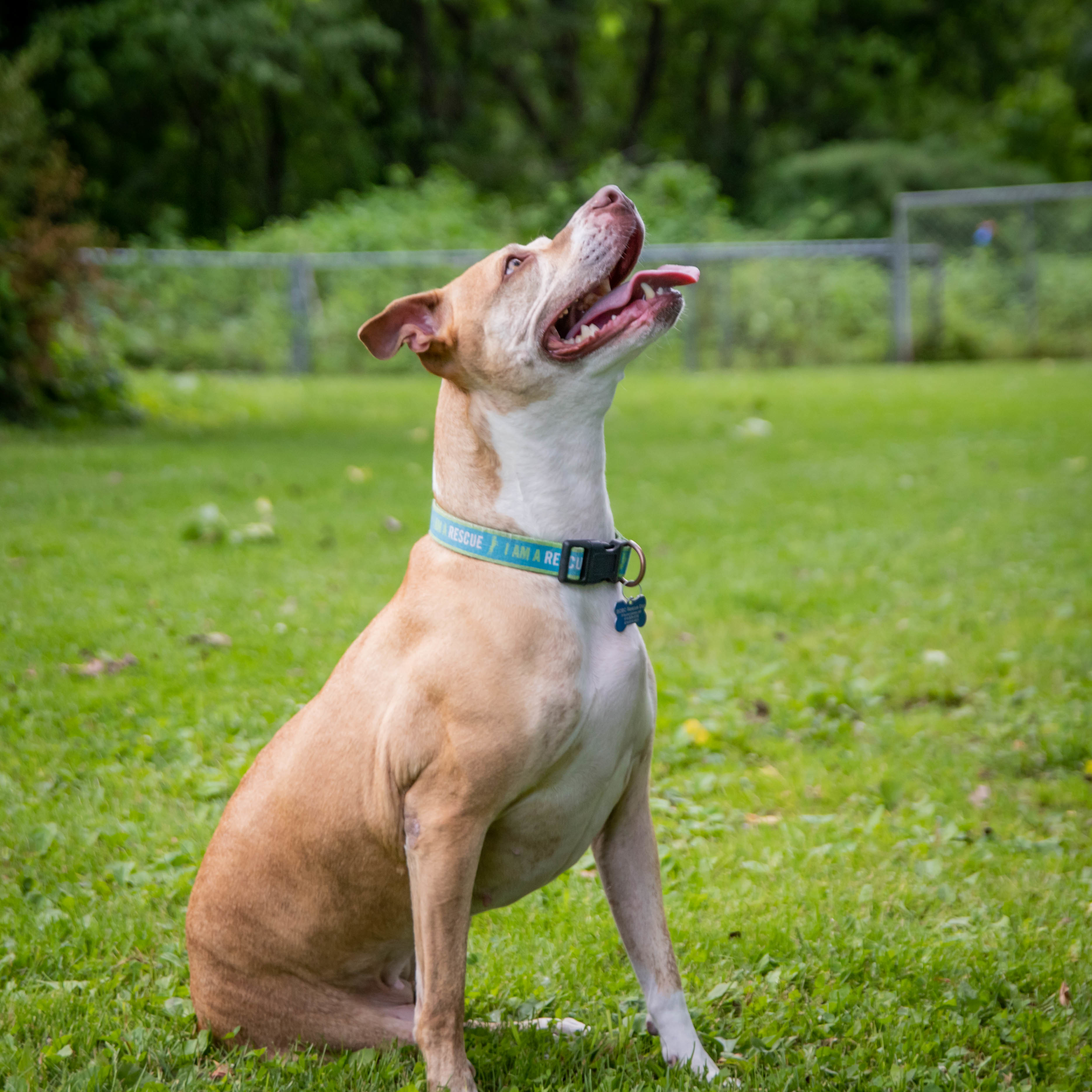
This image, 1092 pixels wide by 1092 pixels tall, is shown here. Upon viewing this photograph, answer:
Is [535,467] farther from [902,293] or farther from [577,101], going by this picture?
[577,101]

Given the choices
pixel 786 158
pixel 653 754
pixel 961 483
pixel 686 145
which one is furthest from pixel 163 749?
pixel 686 145

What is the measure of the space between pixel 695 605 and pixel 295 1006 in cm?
377

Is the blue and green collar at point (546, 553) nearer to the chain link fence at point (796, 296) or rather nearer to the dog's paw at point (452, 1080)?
the dog's paw at point (452, 1080)

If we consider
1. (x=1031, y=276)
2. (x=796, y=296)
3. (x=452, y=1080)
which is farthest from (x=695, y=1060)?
(x=1031, y=276)

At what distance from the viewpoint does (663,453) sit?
10.8 m

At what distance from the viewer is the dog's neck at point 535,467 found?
264 centimetres

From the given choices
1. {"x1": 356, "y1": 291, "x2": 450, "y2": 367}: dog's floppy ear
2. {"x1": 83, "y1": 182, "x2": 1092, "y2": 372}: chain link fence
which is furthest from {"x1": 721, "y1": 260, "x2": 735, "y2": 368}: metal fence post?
{"x1": 356, "y1": 291, "x2": 450, "y2": 367}: dog's floppy ear

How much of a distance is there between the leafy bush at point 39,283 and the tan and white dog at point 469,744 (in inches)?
362

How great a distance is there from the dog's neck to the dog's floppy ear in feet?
0.55

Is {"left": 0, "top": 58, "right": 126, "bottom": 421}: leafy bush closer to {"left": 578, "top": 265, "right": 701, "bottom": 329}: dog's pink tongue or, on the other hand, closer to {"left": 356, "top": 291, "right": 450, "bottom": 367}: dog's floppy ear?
{"left": 356, "top": 291, "right": 450, "bottom": 367}: dog's floppy ear

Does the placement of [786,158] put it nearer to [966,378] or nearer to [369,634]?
[966,378]

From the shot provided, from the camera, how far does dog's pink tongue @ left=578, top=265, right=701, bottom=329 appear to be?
2.76 m

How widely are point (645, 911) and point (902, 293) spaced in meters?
17.4

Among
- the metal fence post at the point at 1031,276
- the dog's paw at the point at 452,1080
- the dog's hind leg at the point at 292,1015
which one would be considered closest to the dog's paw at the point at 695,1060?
the dog's paw at the point at 452,1080
